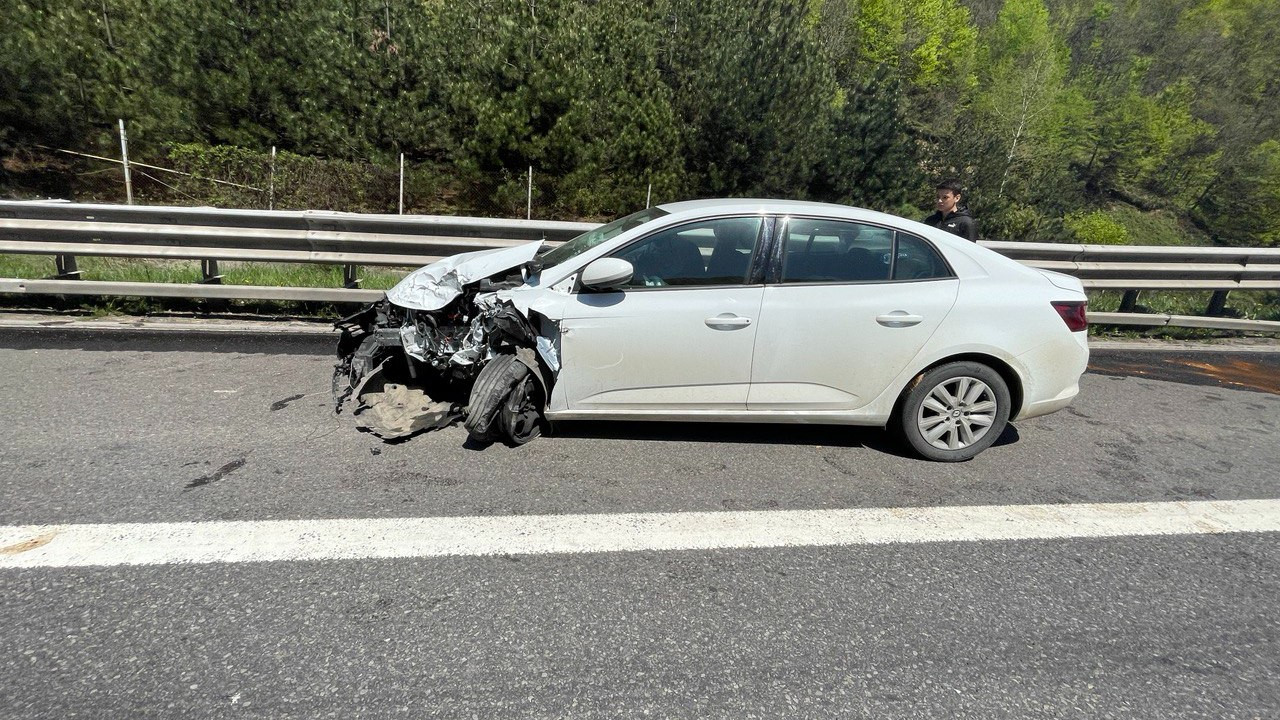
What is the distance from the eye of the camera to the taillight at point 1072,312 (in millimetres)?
4262

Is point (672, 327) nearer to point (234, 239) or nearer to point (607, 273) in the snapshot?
point (607, 273)

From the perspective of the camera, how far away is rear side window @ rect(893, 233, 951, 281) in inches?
167

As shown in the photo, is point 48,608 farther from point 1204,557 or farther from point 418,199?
point 418,199

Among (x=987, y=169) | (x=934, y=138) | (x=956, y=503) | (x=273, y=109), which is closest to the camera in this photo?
(x=956, y=503)

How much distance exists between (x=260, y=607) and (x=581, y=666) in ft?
3.95

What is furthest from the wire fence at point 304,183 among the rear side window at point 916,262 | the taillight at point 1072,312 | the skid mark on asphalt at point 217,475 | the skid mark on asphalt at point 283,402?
the taillight at point 1072,312

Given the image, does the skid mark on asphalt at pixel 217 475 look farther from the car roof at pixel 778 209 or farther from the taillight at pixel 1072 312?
the taillight at pixel 1072 312

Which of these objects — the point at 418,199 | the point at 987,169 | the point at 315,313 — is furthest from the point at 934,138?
the point at 315,313

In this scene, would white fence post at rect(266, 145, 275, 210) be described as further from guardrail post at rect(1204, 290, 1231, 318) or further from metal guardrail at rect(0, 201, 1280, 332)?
guardrail post at rect(1204, 290, 1231, 318)

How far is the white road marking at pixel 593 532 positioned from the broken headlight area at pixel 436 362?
0.92 m

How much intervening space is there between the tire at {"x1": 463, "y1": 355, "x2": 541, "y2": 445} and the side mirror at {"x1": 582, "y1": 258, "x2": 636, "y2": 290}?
65cm

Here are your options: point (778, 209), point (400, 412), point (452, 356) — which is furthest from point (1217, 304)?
point (400, 412)

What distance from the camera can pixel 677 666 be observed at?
2.42 metres

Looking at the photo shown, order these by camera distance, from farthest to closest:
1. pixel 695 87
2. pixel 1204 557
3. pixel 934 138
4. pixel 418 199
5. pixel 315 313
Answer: pixel 934 138 < pixel 695 87 < pixel 418 199 < pixel 315 313 < pixel 1204 557
